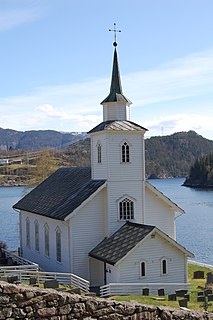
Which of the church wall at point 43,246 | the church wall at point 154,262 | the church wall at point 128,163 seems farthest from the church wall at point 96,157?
the church wall at point 154,262

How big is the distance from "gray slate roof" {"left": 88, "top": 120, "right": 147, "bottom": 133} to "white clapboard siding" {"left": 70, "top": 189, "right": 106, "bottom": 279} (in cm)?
331

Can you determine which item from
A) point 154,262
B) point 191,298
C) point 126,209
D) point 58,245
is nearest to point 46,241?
point 58,245

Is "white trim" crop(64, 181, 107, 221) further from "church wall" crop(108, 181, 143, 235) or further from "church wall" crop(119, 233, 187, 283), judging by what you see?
"church wall" crop(119, 233, 187, 283)

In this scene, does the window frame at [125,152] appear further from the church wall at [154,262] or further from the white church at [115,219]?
the church wall at [154,262]

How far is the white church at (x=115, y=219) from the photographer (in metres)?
25.8

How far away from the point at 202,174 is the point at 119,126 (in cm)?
14066

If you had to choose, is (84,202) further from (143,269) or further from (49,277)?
(143,269)

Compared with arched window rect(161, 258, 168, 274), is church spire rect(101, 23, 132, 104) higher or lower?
higher

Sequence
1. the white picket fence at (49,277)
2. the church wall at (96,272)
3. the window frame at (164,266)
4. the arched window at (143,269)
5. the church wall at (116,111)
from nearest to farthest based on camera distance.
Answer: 1. the white picket fence at (49,277)
2. the arched window at (143,269)
3. the window frame at (164,266)
4. the church wall at (96,272)
5. the church wall at (116,111)

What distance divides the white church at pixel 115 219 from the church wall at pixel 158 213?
55 millimetres

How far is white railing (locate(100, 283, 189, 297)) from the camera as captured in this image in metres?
24.5

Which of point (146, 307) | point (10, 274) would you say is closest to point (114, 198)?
point (10, 274)

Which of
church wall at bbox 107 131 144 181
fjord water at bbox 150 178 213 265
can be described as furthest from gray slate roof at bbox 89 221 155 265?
fjord water at bbox 150 178 213 265

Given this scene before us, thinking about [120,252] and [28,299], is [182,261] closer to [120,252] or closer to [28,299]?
[120,252]
